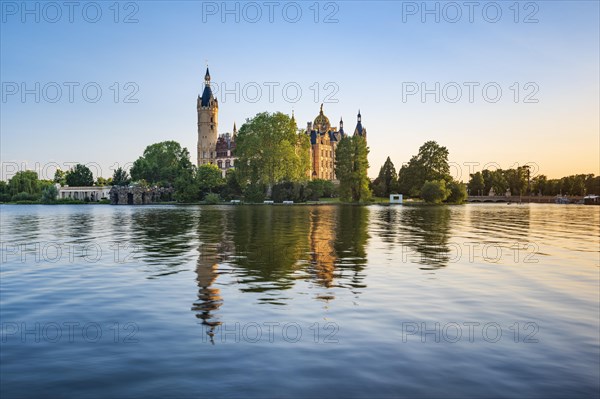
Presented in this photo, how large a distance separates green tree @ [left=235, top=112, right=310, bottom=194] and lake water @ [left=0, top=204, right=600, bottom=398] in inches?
4041

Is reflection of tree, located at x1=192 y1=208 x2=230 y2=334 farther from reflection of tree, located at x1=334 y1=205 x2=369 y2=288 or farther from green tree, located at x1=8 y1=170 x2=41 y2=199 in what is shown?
green tree, located at x1=8 y1=170 x2=41 y2=199

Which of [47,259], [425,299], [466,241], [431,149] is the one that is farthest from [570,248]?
[431,149]

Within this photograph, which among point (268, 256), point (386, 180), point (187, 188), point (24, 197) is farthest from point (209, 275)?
point (24, 197)

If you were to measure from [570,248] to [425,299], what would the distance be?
855 inches

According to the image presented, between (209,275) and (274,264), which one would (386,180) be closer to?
(274,264)

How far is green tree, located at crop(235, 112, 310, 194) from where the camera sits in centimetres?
12912

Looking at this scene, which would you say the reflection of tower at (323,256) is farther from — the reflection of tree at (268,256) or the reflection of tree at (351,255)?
the reflection of tree at (268,256)

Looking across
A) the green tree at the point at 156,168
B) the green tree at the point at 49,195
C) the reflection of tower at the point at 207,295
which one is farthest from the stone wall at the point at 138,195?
the reflection of tower at the point at 207,295

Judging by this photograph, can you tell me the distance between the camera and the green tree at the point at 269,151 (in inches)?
5084

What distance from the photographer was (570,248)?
33.6 m

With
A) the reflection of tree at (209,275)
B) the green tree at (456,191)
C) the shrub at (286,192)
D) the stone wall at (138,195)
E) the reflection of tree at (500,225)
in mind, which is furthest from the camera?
the stone wall at (138,195)

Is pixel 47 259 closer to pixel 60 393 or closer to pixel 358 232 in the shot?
pixel 60 393

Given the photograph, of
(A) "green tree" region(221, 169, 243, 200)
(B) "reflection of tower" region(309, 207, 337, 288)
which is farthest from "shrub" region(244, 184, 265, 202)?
(B) "reflection of tower" region(309, 207, 337, 288)

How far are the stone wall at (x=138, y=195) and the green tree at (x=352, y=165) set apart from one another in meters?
64.4
